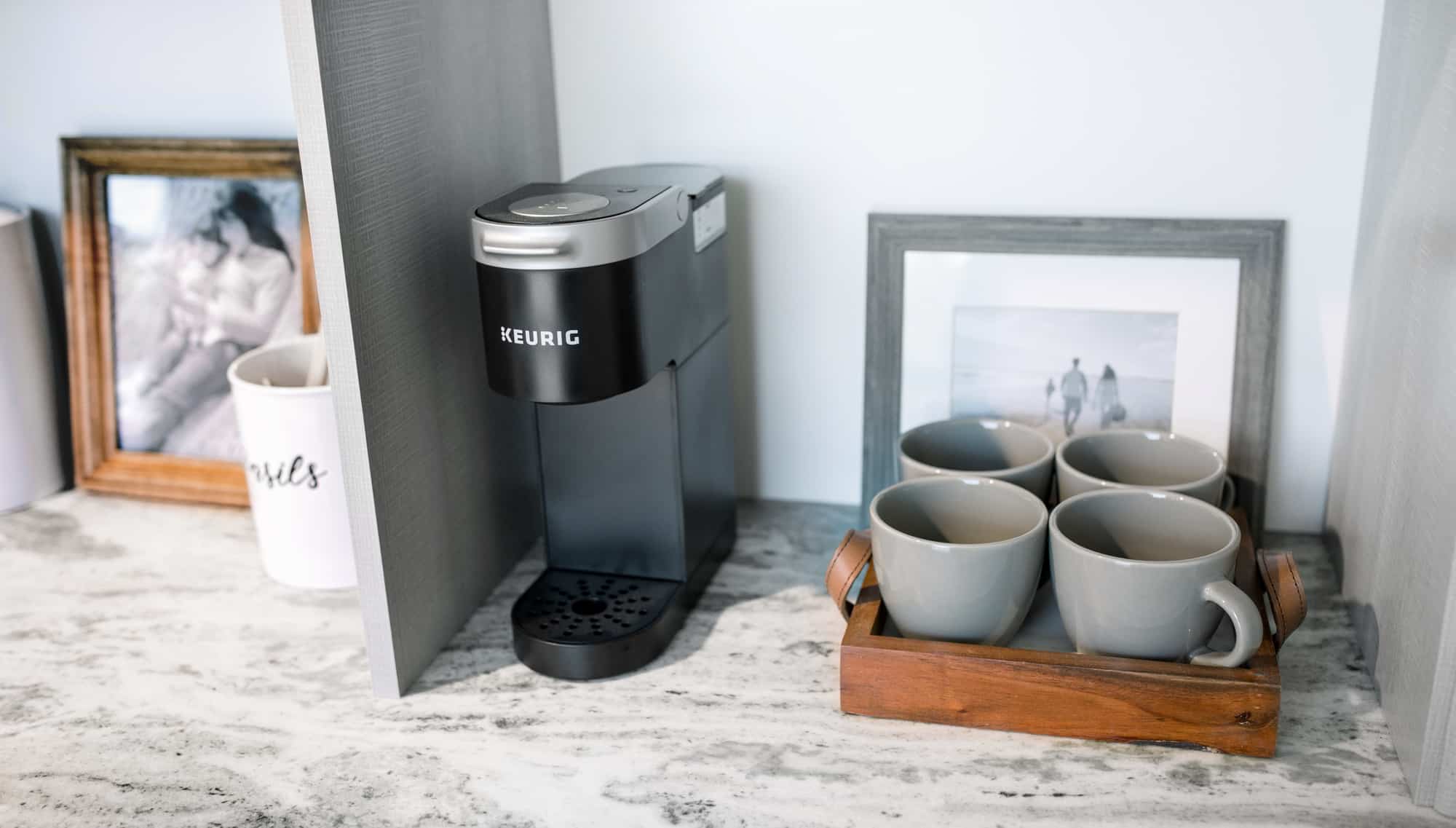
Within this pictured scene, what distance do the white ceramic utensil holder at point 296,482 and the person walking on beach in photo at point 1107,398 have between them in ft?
1.76

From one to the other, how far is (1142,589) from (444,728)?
1.32 feet

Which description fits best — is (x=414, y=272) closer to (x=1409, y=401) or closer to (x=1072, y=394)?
(x=1072, y=394)

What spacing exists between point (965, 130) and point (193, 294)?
2.12 feet

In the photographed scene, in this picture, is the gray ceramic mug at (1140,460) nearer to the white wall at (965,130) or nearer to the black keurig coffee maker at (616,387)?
the white wall at (965,130)

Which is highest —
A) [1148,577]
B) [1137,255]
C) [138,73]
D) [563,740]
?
[138,73]

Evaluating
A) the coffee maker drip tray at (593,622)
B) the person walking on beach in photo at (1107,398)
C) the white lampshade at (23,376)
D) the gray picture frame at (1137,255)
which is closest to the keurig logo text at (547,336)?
the coffee maker drip tray at (593,622)

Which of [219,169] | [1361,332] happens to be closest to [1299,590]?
[1361,332]

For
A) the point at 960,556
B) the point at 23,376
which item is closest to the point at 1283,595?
the point at 960,556

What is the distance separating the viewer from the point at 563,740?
2.36 ft

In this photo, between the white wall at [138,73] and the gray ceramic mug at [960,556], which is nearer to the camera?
the gray ceramic mug at [960,556]

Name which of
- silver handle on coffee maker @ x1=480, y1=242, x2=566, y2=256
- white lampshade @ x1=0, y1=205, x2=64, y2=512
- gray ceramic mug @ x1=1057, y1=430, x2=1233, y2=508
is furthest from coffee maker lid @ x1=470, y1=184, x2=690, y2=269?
white lampshade @ x1=0, y1=205, x2=64, y2=512

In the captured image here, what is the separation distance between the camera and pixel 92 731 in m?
0.75

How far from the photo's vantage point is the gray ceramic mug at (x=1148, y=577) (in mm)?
663

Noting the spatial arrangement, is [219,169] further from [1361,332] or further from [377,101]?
[1361,332]
